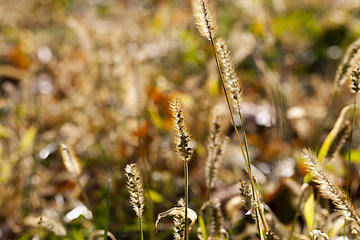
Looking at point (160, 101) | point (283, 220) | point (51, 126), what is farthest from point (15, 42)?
point (283, 220)

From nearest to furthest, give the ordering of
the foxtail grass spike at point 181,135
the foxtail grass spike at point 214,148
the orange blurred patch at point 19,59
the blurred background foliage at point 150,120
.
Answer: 1. the foxtail grass spike at point 181,135
2. the foxtail grass spike at point 214,148
3. the blurred background foliage at point 150,120
4. the orange blurred patch at point 19,59

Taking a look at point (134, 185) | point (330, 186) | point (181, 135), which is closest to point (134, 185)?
point (134, 185)

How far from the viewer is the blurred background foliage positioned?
1194 mm

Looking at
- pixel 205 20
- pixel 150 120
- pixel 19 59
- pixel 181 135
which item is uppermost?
pixel 205 20

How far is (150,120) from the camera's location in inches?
67.7

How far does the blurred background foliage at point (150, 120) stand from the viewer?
1.19 metres

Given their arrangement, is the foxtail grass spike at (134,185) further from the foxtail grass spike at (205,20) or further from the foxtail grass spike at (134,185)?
the foxtail grass spike at (205,20)

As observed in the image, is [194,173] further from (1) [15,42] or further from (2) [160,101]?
(1) [15,42]

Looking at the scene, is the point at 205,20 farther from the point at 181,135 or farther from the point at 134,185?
the point at 134,185

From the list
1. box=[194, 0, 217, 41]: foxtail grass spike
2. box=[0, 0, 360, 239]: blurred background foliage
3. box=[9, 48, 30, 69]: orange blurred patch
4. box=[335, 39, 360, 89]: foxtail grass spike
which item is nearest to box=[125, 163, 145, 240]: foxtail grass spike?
box=[0, 0, 360, 239]: blurred background foliage

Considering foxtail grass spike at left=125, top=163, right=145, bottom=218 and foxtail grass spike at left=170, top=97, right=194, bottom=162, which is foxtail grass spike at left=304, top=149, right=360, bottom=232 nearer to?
foxtail grass spike at left=170, top=97, right=194, bottom=162

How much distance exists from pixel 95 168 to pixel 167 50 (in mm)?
1048

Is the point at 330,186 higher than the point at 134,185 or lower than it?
higher

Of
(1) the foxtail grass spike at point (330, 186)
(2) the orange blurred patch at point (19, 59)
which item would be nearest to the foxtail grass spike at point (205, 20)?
(1) the foxtail grass spike at point (330, 186)
